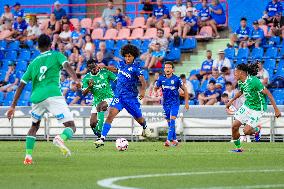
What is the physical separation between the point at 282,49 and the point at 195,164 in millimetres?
14957

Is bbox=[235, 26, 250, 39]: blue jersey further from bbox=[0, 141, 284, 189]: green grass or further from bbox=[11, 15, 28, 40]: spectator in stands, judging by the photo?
bbox=[0, 141, 284, 189]: green grass

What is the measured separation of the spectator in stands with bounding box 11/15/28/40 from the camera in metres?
34.7

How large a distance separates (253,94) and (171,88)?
3639 mm

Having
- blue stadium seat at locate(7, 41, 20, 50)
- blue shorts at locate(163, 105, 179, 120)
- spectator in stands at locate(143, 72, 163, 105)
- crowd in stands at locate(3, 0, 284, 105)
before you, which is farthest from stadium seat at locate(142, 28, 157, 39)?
blue shorts at locate(163, 105, 179, 120)

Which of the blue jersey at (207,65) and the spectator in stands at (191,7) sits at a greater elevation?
the spectator in stands at (191,7)

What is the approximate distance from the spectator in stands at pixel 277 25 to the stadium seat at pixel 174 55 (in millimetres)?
3535

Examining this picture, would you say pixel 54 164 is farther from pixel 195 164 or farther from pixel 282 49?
pixel 282 49

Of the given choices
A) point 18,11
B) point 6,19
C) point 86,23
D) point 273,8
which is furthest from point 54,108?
point 18,11

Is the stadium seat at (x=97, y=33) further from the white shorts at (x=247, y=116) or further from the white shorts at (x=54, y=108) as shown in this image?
the white shorts at (x=54, y=108)

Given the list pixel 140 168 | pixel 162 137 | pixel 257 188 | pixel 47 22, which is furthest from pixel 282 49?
pixel 257 188

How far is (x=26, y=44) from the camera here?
34188 millimetres

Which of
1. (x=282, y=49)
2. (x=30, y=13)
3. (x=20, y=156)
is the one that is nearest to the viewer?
(x=20, y=156)

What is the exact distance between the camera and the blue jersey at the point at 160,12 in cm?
3209

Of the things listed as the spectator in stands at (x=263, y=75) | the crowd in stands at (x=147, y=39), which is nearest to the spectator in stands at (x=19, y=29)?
the crowd in stands at (x=147, y=39)
